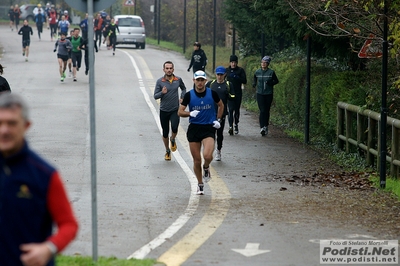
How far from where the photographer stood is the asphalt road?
30.6 ft

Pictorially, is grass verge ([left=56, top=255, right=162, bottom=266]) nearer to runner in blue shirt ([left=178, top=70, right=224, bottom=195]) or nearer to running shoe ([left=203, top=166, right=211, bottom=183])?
runner in blue shirt ([left=178, top=70, right=224, bottom=195])

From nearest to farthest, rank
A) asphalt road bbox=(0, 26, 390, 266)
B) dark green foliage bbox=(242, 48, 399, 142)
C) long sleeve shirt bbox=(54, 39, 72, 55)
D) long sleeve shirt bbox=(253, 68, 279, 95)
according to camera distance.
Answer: asphalt road bbox=(0, 26, 390, 266), dark green foliage bbox=(242, 48, 399, 142), long sleeve shirt bbox=(253, 68, 279, 95), long sleeve shirt bbox=(54, 39, 72, 55)

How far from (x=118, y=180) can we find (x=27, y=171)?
961 centimetres

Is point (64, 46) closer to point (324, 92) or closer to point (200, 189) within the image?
point (324, 92)

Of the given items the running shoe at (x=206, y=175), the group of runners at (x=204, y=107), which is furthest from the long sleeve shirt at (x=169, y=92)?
the running shoe at (x=206, y=175)

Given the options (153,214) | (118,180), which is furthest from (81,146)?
(153,214)

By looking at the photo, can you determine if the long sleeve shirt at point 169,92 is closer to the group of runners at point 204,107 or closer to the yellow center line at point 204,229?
the group of runners at point 204,107

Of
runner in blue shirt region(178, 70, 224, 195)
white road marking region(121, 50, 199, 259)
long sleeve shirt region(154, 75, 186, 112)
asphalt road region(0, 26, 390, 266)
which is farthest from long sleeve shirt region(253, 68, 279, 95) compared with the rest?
runner in blue shirt region(178, 70, 224, 195)

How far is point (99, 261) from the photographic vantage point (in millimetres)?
8258

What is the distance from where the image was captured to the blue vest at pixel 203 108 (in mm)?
13203

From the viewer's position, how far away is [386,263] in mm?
8836

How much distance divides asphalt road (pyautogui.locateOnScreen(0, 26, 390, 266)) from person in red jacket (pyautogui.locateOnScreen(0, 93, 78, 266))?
159 inches

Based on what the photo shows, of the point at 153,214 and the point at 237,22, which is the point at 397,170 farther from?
the point at 237,22

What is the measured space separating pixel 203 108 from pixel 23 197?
871cm
